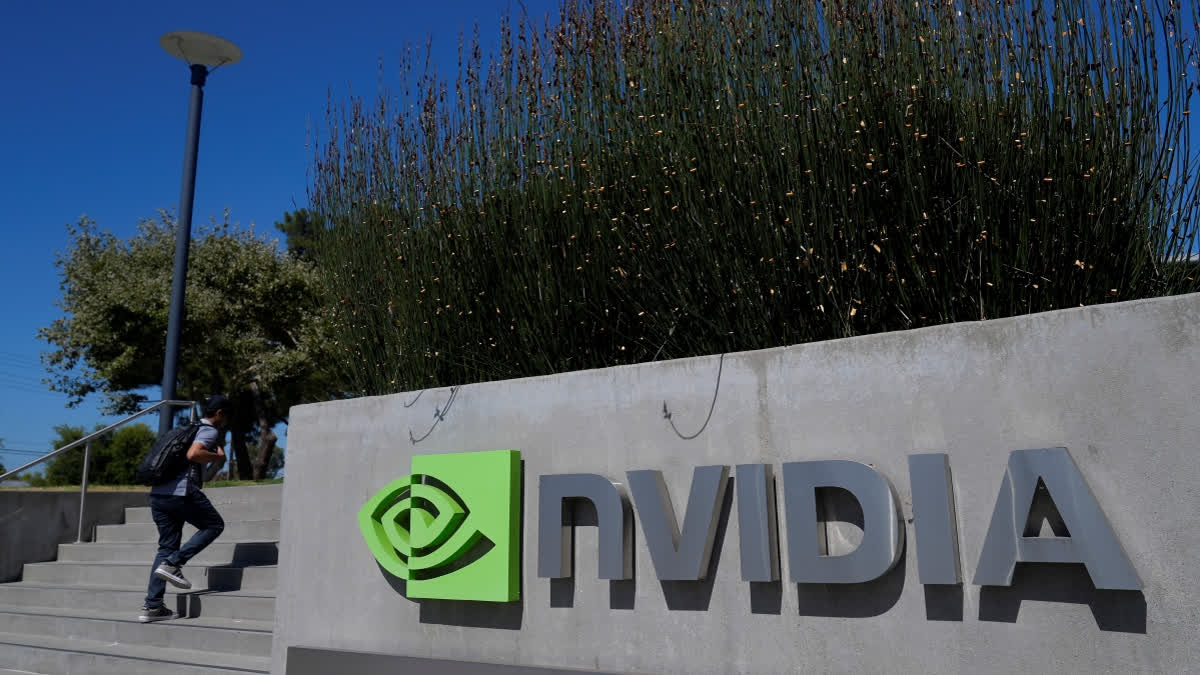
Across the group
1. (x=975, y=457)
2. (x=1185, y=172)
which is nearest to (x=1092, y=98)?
(x=1185, y=172)

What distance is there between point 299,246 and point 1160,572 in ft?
104

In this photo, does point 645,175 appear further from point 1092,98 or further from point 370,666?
point 370,666

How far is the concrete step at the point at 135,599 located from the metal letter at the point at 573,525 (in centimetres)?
275

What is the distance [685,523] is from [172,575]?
4.15 meters

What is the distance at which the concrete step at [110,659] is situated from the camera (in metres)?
5.27

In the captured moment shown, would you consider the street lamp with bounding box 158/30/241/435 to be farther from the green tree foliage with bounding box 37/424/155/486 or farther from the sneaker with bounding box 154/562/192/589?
the green tree foliage with bounding box 37/424/155/486

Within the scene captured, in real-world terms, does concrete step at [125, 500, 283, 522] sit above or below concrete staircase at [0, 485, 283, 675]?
above

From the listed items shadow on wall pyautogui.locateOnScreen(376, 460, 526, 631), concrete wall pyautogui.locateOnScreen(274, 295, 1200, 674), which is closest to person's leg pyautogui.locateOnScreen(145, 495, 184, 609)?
concrete wall pyautogui.locateOnScreen(274, 295, 1200, 674)

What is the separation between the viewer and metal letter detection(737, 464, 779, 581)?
338cm

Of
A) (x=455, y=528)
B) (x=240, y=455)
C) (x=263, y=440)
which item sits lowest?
(x=455, y=528)

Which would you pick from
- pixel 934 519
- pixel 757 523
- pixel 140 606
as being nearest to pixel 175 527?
pixel 140 606

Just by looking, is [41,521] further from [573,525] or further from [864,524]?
[864,524]

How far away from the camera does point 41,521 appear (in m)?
8.40

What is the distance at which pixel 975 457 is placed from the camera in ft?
10.1
